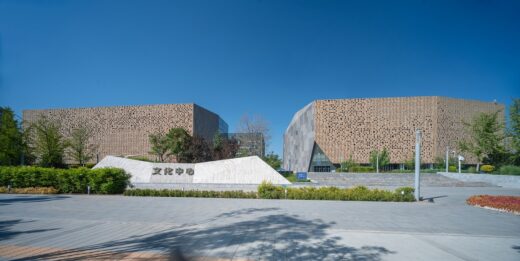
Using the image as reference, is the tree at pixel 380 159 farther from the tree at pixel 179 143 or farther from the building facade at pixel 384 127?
the tree at pixel 179 143

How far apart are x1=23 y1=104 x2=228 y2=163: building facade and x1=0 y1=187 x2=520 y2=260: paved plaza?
144ft

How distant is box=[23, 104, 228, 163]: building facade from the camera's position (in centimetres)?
5353

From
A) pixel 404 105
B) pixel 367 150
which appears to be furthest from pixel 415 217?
pixel 404 105

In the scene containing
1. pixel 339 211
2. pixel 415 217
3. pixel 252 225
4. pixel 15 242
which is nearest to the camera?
pixel 15 242

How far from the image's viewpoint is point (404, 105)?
45656 mm

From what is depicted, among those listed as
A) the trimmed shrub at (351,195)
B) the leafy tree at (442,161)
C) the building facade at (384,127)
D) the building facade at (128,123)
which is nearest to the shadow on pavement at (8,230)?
the trimmed shrub at (351,195)

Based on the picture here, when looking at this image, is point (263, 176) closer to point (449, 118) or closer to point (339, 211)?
point (339, 211)

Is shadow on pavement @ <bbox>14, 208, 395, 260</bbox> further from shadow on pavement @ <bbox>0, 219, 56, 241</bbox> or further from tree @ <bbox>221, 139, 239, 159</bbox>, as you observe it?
tree @ <bbox>221, 139, 239, 159</bbox>

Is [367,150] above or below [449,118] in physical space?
below

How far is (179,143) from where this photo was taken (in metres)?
32.2

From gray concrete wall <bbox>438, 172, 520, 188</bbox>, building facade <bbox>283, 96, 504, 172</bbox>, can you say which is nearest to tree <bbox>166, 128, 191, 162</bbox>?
building facade <bbox>283, 96, 504, 172</bbox>

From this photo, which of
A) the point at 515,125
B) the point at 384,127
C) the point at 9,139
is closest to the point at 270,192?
the point at 515,125

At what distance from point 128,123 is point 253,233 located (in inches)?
2233

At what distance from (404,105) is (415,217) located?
4327cm
